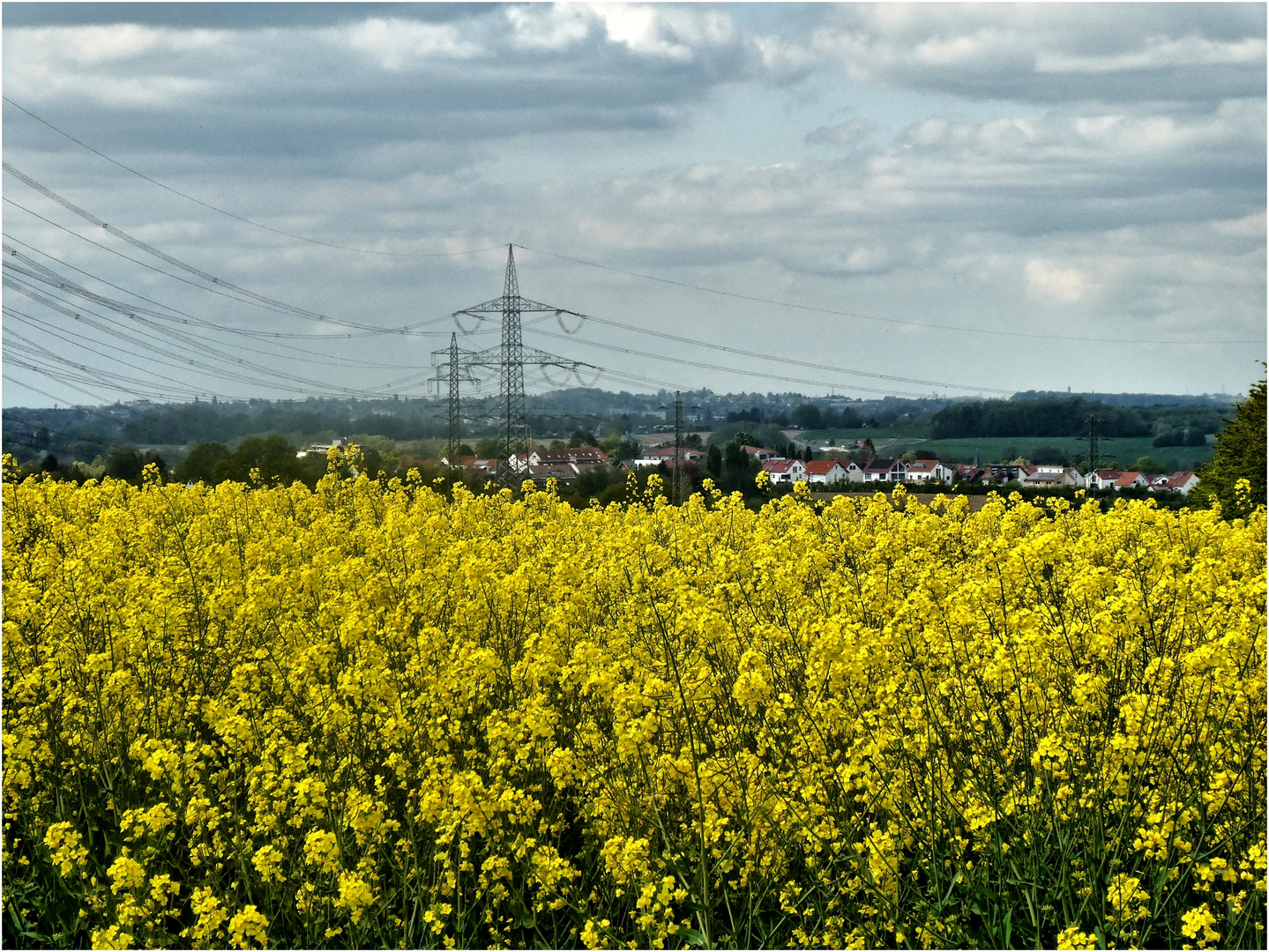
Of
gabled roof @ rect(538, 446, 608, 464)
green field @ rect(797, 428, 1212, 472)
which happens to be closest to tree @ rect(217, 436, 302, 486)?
gabled roof @ rect(538, 446, 608, 464)

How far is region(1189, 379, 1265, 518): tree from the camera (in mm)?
24531

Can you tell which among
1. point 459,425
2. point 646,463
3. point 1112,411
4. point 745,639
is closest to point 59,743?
point 745,639

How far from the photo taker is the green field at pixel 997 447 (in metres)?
59.3

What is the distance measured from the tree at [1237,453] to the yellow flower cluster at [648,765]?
741 inches

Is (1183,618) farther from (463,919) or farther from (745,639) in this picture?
(463,919)

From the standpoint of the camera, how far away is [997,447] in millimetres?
62500

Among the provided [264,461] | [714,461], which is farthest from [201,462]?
[714,461]

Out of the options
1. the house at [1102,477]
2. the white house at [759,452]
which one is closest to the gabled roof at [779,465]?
the white house at [759,452]

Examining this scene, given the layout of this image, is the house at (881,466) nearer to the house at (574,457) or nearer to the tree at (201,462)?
the house at (574,457)

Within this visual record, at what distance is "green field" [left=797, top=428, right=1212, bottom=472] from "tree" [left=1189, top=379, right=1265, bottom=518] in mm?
30802

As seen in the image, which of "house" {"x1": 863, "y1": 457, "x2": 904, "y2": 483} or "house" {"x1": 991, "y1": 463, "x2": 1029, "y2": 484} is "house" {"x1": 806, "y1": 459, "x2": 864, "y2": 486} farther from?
"house" {"x1": 991, "y1": 463, "x2": 1029, "y2": 484}

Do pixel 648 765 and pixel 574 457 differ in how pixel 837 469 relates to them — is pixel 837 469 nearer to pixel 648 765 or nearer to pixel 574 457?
pixel 574 457

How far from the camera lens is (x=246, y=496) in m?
16.2

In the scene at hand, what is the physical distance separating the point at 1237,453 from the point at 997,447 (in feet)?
122
